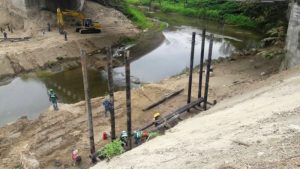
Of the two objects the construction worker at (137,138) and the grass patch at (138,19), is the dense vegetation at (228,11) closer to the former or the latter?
the grass patch at (138,19)

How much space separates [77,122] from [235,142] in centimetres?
1332

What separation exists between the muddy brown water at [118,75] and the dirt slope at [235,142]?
1470 cm

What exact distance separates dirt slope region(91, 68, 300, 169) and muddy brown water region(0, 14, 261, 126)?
1470 centimetres

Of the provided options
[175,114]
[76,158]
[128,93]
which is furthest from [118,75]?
[128,93]

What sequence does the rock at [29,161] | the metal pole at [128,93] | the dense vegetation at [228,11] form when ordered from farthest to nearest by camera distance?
the dense vegetation at [228,11]
the rock at [29,161]
the metal pole at [128,93]

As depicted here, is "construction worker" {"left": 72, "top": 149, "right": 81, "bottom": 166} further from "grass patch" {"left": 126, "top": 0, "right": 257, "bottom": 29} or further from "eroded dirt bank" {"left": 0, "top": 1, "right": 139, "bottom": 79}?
"grass patch" {"left": 126, "top": 0, "right": 257, "bottom": 29}

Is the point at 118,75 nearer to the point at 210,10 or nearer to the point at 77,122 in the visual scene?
the point at 77,122

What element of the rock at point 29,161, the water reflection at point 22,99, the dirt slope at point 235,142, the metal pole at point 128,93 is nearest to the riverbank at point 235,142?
the dirt slope at point 235,142

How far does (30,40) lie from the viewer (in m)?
41.5

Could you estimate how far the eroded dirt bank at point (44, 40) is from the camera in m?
36.7

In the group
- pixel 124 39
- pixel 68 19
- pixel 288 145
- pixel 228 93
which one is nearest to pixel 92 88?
pixel 228 93

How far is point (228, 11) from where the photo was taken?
201 ft

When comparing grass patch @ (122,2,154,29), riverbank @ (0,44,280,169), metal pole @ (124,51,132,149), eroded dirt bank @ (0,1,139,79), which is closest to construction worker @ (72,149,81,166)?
riverbank @ (0,44,280,169)

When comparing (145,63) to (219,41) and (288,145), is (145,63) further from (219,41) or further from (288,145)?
(288,145)
